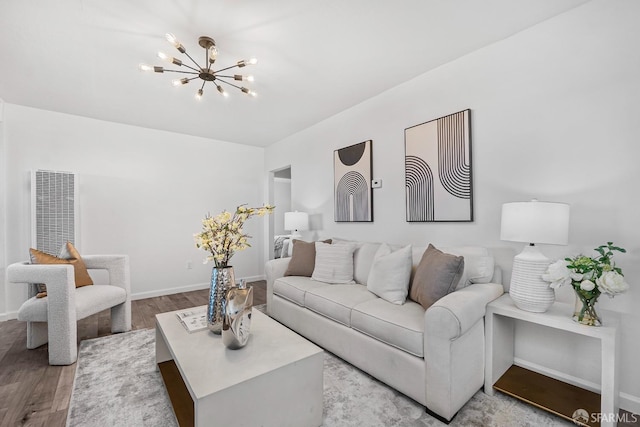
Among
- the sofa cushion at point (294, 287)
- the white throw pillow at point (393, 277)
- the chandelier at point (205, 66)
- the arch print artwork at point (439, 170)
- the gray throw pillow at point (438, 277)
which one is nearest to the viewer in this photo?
the gray throw pillow at point (438, 277)

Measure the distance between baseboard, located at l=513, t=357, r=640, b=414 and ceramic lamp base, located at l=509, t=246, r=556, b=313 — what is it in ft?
1.95

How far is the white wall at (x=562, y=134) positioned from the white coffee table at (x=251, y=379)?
1.66 metres

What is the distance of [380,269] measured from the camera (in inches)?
92.2

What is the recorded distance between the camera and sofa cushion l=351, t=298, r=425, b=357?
1693 millimetres

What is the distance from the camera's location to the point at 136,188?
13.3ft

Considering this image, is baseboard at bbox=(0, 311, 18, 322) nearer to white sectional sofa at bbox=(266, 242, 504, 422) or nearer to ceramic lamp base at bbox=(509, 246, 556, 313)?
white sectional sofa at bbox=(266, 242, 504, 422)

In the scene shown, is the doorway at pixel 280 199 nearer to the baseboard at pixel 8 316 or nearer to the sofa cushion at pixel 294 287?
the sofa cushion at pixel 294 287

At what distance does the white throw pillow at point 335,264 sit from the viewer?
2834 millimetres

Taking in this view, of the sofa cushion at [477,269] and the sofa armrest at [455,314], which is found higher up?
the sofa cushion at [477,269]

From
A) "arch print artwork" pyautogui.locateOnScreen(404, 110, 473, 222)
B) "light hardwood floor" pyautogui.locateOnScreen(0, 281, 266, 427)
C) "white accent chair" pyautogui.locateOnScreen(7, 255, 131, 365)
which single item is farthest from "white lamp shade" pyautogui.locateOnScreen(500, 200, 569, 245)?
"white accent chair" pyautogui.locateOnScreen(7, 255, 131, 365)

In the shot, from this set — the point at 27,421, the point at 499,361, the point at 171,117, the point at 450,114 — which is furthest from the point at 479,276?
the point at 171,117

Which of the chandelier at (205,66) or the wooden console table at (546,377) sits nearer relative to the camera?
the wooden console table at (546,377)

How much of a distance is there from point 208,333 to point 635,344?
2.54 metres

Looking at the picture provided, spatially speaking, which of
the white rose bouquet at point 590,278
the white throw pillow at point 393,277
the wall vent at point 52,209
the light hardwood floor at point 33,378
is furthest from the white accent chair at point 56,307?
the white rose bouquet at point 590,278
